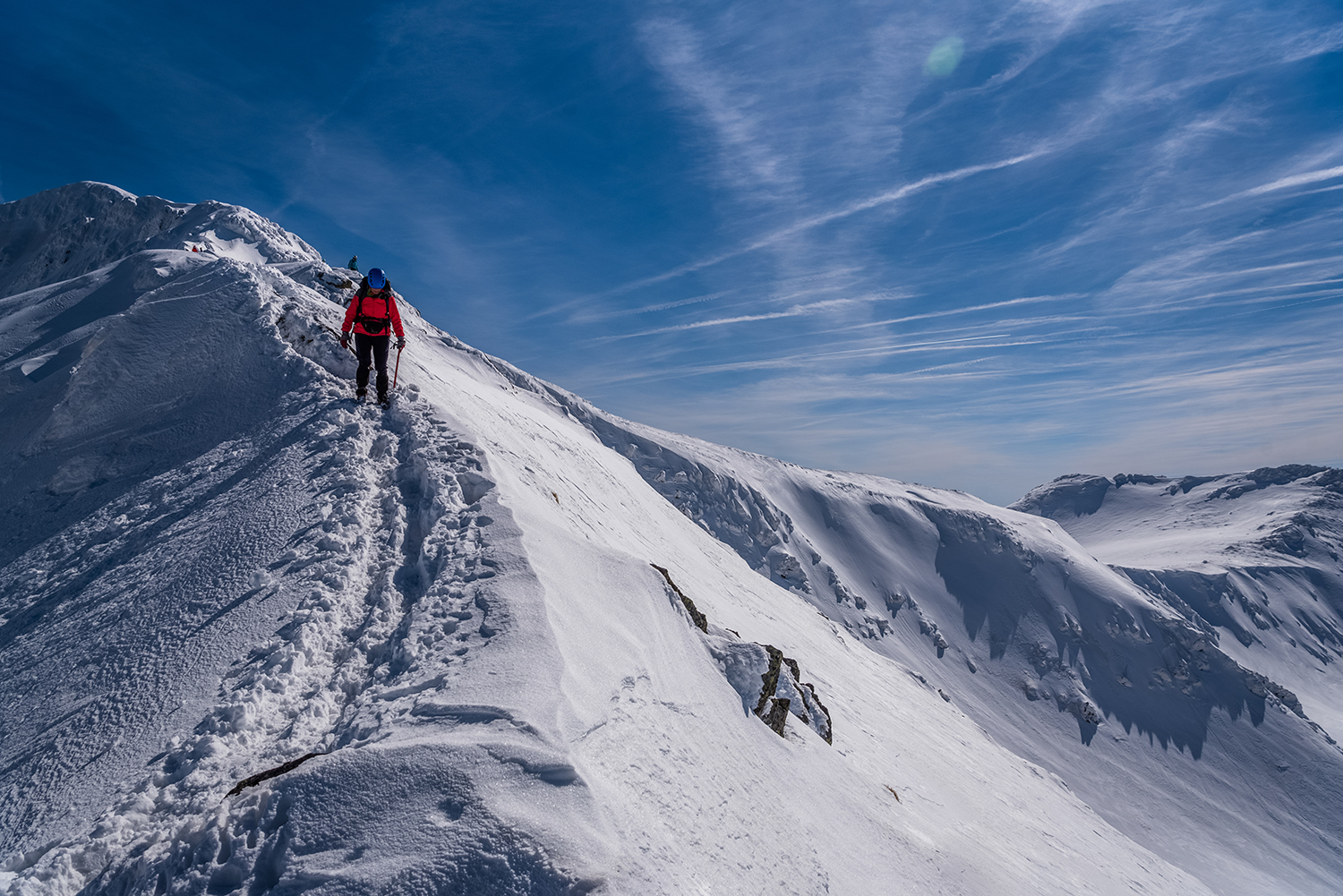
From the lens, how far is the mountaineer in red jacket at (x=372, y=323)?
35.4 feet

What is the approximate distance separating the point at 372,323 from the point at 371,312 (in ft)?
0.74

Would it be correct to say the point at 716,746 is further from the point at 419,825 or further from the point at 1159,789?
the point at 1159,789

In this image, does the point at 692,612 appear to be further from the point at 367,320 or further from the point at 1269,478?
the point at 1269,478

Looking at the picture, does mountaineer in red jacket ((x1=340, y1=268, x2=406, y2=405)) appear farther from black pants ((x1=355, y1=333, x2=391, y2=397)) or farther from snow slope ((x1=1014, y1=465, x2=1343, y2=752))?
snow slope ((x1=1014, y1=465, x2=1343, y2=752))

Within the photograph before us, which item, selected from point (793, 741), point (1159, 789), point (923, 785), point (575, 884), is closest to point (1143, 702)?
point (1159, 789)

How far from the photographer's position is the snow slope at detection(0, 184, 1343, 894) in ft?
14.1

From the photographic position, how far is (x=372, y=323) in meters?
10.8

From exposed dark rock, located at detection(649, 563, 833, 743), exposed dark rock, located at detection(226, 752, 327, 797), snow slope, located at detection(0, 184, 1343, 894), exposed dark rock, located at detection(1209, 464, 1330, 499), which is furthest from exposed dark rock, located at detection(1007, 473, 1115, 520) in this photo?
exposed dark rock, located at detection(226, 752, 327, 797)

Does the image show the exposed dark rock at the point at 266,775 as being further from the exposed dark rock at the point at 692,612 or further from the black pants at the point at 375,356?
the black pants at the point at 375,356

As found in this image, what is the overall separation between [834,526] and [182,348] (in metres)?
65.6

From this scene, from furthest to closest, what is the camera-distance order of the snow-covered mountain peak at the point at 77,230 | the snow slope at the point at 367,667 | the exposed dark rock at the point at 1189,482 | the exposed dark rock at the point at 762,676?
the exposed dark rock at the point at 1189,482
the snow-covered mountain peak at the point at 77,230
the exposed dark rock at the point at 762,676
the snow slope at the point at 367,667

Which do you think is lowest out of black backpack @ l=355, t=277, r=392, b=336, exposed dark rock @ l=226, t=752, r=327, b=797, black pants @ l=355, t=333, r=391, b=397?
exposed dark rock @ l=226, t=752, r=327, b=797

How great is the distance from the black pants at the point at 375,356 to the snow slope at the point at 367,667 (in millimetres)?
604

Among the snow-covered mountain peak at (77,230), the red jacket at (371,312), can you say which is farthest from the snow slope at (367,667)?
the snow-covered mountain peak at (77,230)
